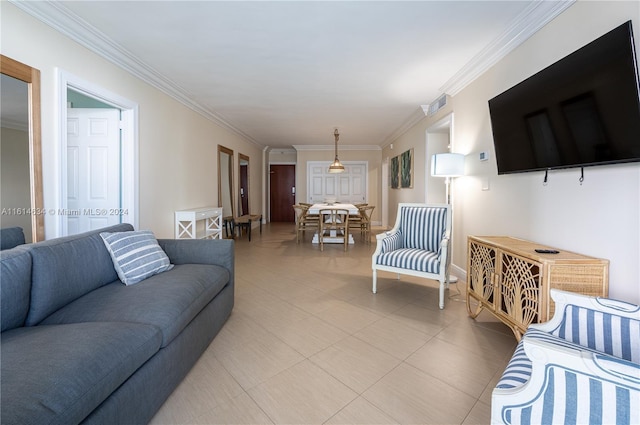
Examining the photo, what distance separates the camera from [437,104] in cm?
430

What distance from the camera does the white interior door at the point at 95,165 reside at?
123 inches

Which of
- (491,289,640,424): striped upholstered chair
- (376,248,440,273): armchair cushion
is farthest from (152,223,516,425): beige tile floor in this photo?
(491,289,640,424): striped upholstered chair

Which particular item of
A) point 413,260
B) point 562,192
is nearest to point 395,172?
point 413,260

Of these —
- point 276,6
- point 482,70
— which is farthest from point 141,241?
point 482,70

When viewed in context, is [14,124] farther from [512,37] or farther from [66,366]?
[512,37]

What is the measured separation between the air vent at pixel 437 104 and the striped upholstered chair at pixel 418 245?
Result: 1.75 metres

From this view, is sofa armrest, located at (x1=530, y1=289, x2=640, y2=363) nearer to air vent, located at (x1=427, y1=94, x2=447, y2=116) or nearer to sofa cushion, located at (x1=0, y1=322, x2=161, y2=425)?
sofa cushion, located at (x1=0, y1=322, x2=161, y2=425)

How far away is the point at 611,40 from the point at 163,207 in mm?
4488

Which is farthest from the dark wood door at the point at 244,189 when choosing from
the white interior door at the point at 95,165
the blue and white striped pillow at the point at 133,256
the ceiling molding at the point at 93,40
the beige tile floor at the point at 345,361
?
the blue and white striped pillow at the point at 133,256

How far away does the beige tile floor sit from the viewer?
1.45 metres

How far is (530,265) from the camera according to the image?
1.81 m

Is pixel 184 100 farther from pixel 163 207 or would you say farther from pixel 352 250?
pixel 352 250

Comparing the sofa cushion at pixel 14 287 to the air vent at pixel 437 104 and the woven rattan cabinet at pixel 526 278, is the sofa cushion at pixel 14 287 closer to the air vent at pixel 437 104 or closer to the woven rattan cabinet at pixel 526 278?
the woven rattan cabinet at pixel 526 278

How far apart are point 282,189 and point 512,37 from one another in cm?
820
